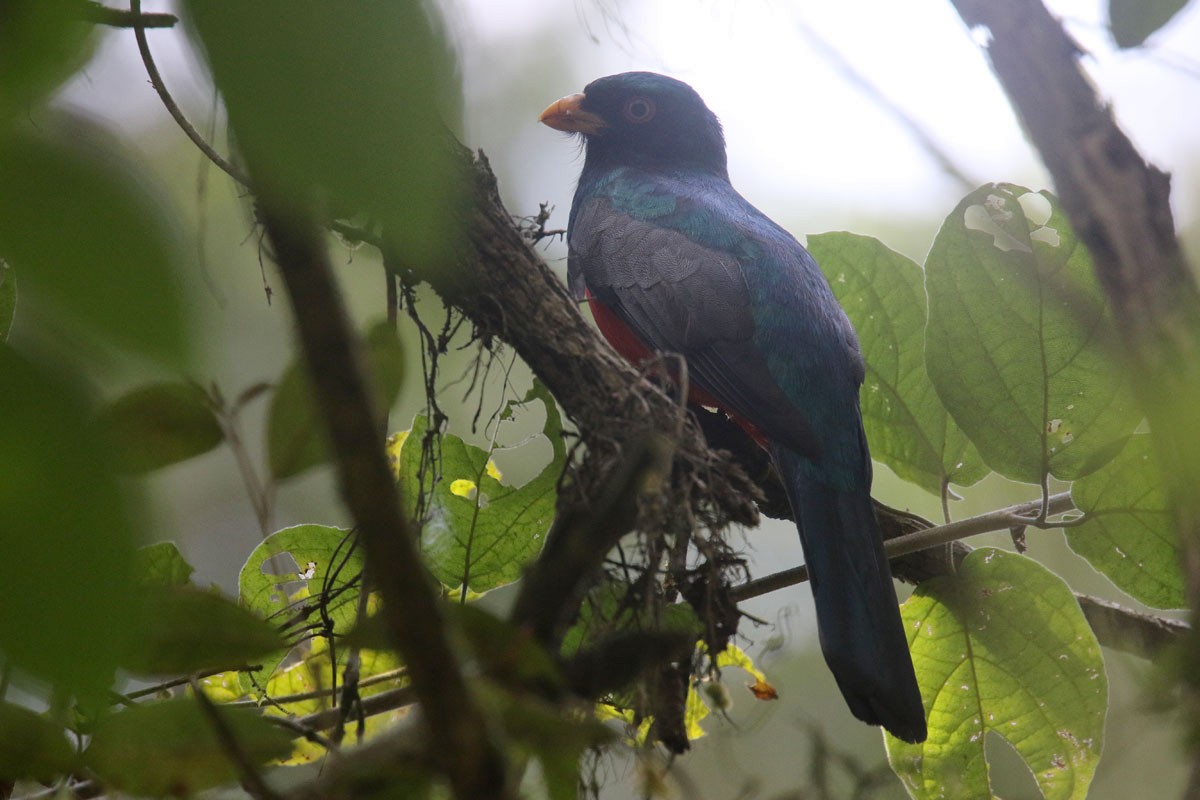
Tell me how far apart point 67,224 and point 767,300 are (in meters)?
2.81

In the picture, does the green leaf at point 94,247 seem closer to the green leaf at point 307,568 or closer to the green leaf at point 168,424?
the green leaf at point 168,424

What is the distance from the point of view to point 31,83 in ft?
1.59

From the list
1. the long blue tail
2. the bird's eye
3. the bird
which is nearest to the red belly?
the bird

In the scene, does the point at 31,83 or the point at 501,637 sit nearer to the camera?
the point at 31,83

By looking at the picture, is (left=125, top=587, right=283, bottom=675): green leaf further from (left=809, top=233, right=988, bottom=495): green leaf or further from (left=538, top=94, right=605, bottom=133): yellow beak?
(left=538, top=94, right=605, bottom=133): yellow beak

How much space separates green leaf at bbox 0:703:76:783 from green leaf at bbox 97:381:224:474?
243 mm

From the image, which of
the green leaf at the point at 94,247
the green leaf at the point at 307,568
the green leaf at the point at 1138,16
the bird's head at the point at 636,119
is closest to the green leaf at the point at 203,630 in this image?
the green leaf at the point at 94,247

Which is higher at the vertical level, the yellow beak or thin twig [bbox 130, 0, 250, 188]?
the yellow beak

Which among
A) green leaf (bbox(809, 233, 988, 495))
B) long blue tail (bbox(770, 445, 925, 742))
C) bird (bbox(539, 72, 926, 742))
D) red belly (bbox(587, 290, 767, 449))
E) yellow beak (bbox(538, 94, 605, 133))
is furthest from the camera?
yellow beak (bbox(538, 94, 605, 133))

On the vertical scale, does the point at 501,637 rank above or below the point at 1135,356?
below

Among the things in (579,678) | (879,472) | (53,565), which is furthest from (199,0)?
(879,472)

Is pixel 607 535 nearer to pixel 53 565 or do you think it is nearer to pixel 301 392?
pixel 53 565

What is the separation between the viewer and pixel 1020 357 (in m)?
2.15

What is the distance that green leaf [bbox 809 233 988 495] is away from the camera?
2.45m
